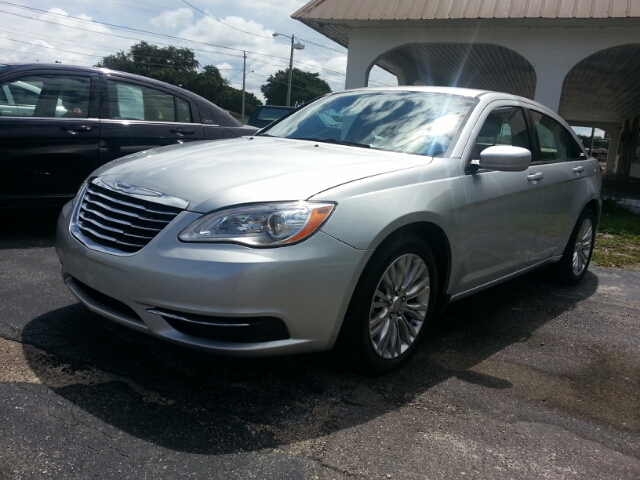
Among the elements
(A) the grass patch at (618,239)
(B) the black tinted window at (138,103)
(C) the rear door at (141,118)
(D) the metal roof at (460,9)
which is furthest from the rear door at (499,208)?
(D) the metal roof at (460,9)

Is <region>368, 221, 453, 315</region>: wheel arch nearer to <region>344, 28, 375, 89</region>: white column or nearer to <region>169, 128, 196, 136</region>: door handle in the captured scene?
<region>169, 128, 196, 136</region>: door handle

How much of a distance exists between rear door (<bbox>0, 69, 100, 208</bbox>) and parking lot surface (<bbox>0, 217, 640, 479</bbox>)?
155 cm

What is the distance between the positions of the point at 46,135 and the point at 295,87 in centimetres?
8256

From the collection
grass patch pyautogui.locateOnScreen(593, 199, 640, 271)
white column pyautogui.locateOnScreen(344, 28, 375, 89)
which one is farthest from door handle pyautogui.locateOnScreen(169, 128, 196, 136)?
white column pyautogui.locateOnScreen(344, 28, 375, 89)

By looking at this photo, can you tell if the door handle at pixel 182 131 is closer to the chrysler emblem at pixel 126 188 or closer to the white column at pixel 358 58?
the chrysler emblem at pixel 126 188

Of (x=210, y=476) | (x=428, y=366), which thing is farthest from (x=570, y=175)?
(x=210, y=476)

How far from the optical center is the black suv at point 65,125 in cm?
499

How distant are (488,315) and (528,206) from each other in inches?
32.8

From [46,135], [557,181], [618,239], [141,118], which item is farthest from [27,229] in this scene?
[618,239]

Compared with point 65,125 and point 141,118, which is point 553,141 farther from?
point 65,125

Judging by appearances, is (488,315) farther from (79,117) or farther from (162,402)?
(79,117)

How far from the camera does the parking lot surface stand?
2.22m

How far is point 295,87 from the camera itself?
84.9 m

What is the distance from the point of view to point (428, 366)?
127 inches
